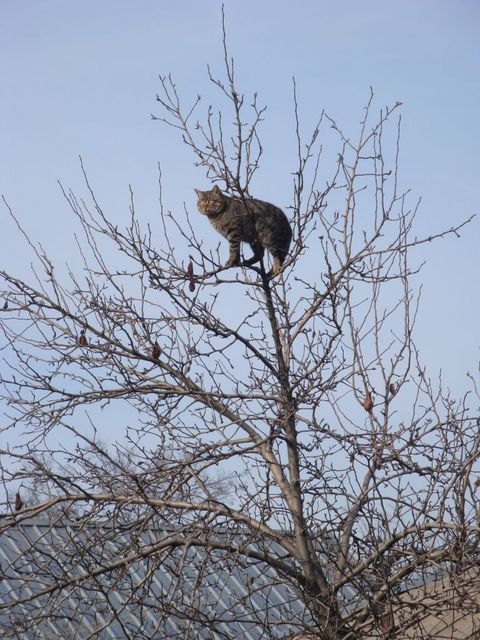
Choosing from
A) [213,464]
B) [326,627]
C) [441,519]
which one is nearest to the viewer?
[326,627]

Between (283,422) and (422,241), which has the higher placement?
(422,241)

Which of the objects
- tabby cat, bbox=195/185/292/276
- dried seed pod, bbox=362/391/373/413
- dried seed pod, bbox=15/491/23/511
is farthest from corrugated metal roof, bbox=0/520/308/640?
tabby cat, bbox=195/185/292/276

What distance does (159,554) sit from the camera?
5523mm

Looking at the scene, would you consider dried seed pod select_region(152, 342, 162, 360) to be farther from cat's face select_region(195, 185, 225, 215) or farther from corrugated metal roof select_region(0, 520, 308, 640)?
cat's face select_region(195, 185, 225, 215)

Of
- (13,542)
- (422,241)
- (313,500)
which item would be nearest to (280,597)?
(13,542)

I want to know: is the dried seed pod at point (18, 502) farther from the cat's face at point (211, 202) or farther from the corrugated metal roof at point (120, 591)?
the cat's face at point (211, 202)

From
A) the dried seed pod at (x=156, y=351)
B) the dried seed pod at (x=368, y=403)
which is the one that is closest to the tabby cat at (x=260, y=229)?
the dried seed pod at (x=156, y=351)

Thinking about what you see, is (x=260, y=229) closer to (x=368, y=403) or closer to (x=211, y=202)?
(x=211, y=202)

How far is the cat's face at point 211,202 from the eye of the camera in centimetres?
855

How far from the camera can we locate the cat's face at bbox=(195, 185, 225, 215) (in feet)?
28.0

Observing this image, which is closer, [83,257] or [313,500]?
[313,500]

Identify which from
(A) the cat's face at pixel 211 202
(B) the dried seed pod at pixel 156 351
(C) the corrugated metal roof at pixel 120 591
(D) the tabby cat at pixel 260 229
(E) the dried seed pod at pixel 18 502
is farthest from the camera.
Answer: (A) the cat's face at pixel 211 202

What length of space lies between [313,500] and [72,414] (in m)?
1.98

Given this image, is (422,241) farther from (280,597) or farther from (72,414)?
(280,597)
